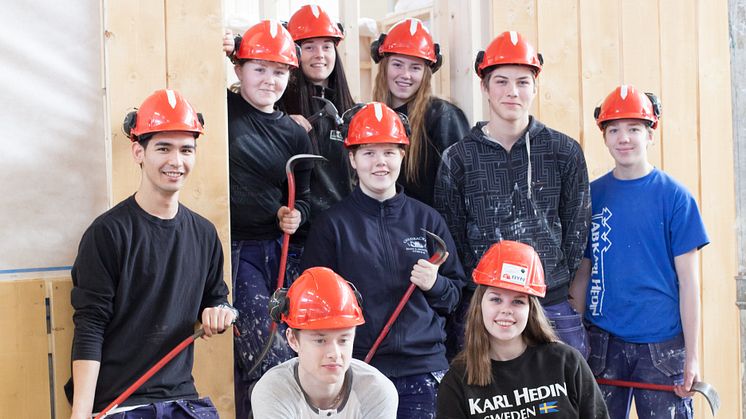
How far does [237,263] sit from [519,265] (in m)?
1.14

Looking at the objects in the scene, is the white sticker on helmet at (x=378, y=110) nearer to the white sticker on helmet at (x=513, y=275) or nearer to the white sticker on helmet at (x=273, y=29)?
the white sticker on helmet at (x=273, y=29)

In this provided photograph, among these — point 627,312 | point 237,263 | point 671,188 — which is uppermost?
point 671,188

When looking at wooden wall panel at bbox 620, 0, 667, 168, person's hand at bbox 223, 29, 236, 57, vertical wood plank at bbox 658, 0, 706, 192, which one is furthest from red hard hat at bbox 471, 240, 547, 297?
vertical wood plank at bbox 658, 0, 706, 192

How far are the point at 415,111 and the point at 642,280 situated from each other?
121 centimetres

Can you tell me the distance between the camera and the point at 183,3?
355 centimetres

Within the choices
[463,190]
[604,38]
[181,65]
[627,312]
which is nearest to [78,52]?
[181,65]

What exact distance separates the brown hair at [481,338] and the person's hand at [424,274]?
220 millimetres

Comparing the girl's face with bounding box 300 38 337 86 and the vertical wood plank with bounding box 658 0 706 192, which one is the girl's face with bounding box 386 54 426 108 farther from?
the vertical wood plank with bounding box 658 0 706 192

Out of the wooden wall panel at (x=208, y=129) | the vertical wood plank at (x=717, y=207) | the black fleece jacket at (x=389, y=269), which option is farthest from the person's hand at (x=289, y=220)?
the vertical wood plank at (x=717, y=207)

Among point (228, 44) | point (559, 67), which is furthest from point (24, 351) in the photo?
point (559, 67)

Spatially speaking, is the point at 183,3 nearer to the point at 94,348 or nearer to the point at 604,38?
the point at 94,348

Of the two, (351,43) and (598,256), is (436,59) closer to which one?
(351,43)

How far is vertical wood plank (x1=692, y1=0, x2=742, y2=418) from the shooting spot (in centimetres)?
516

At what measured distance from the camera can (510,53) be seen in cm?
389
